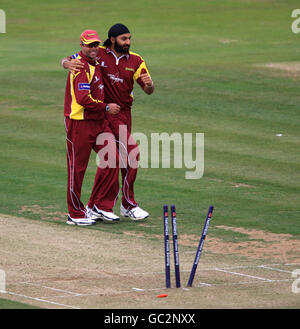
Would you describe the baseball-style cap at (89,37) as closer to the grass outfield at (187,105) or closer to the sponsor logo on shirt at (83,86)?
the sponsor logo on shirt at (83,86)

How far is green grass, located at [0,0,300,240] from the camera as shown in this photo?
1425 cm

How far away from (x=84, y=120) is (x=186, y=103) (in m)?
10.5

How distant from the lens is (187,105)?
2269 cm

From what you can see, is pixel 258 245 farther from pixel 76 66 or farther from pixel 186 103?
pixel 186 103

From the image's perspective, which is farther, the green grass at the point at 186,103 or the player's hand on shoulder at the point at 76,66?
the green grass at the point at 186,103

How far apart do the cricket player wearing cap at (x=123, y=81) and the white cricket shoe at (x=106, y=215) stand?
174mm

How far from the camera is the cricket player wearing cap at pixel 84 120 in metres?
12.5

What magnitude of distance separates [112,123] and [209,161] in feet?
14.9

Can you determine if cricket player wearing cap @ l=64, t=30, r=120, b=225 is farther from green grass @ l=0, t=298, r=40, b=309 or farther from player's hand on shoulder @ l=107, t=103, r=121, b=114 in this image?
green grass @ l=0, t=298, r=40, b=309

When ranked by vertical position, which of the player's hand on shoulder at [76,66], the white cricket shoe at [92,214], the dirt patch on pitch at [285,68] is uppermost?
the player's hand on shoulder at [76,66]

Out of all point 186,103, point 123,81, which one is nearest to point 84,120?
point 123,81

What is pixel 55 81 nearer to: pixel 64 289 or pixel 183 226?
pixel 183 226

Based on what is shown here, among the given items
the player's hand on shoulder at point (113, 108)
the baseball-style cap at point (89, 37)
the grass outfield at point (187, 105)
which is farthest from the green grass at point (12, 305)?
the baseball-style cap at point (89, 37)

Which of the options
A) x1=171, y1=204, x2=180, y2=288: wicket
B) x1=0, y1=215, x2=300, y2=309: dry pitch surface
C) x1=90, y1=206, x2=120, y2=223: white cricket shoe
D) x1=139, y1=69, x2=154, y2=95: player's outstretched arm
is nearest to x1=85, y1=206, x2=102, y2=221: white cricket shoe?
x1=90, y1=206, x2=120, y2=223: white cricket shoe
